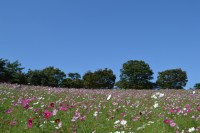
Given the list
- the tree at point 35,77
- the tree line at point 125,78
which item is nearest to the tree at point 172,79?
the tree line at point 125,78

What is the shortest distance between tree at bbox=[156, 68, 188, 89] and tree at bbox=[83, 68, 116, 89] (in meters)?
10.3

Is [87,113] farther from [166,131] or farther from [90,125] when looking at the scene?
[166,131]

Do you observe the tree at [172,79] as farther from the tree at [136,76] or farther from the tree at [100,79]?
the tree at [100,79]

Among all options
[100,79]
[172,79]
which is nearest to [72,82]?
[100,79]

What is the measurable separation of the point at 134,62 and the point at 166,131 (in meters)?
66.3

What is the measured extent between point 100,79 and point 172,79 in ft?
50.5

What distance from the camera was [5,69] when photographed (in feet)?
168

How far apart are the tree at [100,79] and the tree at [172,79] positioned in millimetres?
10289

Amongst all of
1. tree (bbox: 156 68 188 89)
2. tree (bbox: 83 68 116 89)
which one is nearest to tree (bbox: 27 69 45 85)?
tree (bbox: 83 68 116 89)

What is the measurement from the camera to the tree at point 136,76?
6719 centimetres

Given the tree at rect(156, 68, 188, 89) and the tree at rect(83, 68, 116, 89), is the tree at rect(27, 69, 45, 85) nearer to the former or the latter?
the tree at rect(83, 68, 116, 89)

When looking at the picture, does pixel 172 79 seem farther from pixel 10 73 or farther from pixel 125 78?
pixel 10 73

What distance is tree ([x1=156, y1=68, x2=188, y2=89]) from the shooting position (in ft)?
235

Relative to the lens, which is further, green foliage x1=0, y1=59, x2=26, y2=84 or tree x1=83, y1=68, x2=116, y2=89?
tree x1=83, y1=68, x2=116, y2=89
